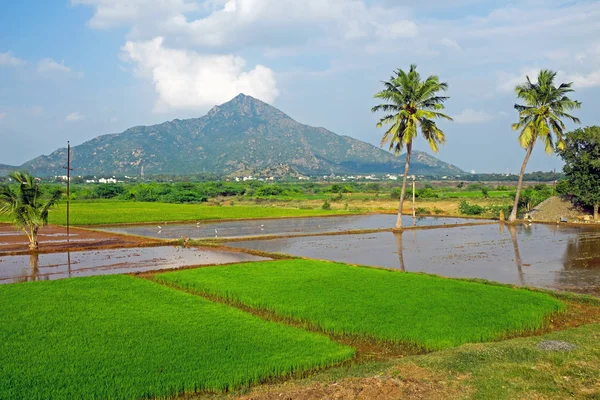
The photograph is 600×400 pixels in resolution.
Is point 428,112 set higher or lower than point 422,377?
higher

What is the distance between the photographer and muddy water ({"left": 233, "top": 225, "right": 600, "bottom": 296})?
18297 mm

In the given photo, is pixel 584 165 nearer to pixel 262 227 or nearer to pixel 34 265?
pixel 262 227

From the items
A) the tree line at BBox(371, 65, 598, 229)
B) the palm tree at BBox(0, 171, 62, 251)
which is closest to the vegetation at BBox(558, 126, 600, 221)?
the tree line at BBox(371, 65, 598, 229)

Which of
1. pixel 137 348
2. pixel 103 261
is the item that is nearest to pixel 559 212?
pixel 103 261

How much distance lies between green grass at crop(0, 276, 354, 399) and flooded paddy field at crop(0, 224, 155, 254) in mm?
13057

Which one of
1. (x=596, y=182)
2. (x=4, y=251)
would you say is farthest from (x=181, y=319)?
(x=596, y=182)

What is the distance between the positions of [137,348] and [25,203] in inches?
724

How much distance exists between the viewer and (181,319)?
11523 mm

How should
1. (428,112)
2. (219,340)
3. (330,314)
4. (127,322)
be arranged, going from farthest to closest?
(428,112) < (330,314) < (127,322) < (219,340)

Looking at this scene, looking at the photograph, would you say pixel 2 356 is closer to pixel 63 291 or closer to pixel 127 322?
pixel 127 322

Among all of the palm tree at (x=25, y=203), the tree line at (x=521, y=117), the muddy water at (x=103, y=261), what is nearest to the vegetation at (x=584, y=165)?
the tree line at (x=521, y=117)

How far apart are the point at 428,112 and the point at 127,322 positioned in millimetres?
27008

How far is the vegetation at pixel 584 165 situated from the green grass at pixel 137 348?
35079 millimetres

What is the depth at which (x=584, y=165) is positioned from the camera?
3722 centimetres
